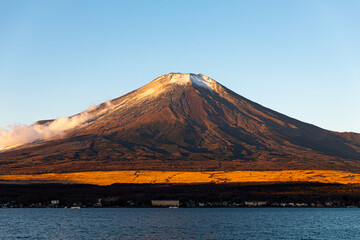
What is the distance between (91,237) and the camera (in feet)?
302

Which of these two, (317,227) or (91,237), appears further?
(317,227)

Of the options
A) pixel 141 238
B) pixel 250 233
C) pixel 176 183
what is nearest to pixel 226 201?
pixel 176 183

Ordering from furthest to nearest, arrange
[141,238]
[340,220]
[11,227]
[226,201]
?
1. [226,201]
2. [340,220]
3. [11,227]
4. [141,238]

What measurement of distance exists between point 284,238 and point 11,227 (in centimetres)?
5759

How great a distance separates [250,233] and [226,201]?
69.0 metres

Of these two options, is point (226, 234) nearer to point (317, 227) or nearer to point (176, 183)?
point (317, 227)

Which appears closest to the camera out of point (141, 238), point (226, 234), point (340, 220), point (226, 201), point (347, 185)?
point (141, 238)

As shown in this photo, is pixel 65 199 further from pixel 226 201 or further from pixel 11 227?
pixel 11 227

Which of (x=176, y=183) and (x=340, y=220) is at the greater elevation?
(x=176, y=183)

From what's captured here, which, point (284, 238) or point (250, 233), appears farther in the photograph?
point (250, 233)

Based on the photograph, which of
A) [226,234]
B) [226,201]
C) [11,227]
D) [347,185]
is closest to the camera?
[226,234]

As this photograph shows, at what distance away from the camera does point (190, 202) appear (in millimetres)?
168875

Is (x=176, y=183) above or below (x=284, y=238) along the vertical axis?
above

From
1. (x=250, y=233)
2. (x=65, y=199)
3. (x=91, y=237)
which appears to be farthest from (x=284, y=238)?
(x=65, y=199)
